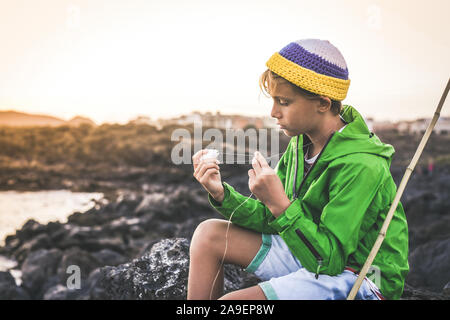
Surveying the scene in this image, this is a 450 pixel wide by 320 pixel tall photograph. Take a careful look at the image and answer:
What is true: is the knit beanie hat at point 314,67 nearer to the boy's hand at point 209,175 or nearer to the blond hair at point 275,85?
the blond hair at point 275,85

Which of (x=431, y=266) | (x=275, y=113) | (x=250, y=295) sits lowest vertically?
(x=431, y=266)

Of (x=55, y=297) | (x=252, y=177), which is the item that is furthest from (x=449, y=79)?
(x=55, y=297)

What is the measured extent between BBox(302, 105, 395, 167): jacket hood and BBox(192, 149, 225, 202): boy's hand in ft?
1.94

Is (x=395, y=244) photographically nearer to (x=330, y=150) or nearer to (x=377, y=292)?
(x=377, y=292)

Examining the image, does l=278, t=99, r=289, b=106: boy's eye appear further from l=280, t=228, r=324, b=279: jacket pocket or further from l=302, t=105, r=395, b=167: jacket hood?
l=280, t=228, r=324, b=279: jacket pocket

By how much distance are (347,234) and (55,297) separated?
831 cm

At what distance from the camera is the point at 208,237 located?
8.21ft

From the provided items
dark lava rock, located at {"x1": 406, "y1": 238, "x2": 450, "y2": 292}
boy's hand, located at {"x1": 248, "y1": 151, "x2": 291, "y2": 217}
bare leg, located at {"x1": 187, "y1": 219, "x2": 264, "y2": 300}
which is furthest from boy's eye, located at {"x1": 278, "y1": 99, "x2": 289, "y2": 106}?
dark lava rock, located at {"x1": 406, "y1": 238, "x2": 450, "y2": 292}

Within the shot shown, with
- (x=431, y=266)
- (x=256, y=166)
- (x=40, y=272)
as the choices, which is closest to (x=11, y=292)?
(x=40, y=272)

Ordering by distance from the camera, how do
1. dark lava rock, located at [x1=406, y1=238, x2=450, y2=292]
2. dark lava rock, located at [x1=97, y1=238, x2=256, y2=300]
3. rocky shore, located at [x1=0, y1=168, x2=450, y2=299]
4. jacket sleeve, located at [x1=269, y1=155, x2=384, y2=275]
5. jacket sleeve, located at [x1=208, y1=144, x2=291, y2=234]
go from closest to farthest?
1. jacket sleeve, located at [x1=269, y1=155, x2=384, y2=275]
2. jacket sleeve, located at [x1=208, y1=144, x2=291, y2=234]
3. dark lava rock, located at [x1=97, y1=238, x2=256, y2=300]
4. rocky shore, located at [x1=0, y1=168, x2=450, y2=299]
5. dark lava rock, located at [x1=406, y1=238, x2=450, y2=292]

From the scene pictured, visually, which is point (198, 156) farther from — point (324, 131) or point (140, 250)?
point (140, 250)

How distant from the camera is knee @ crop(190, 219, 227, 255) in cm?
249

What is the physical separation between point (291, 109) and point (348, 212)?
629 mm
